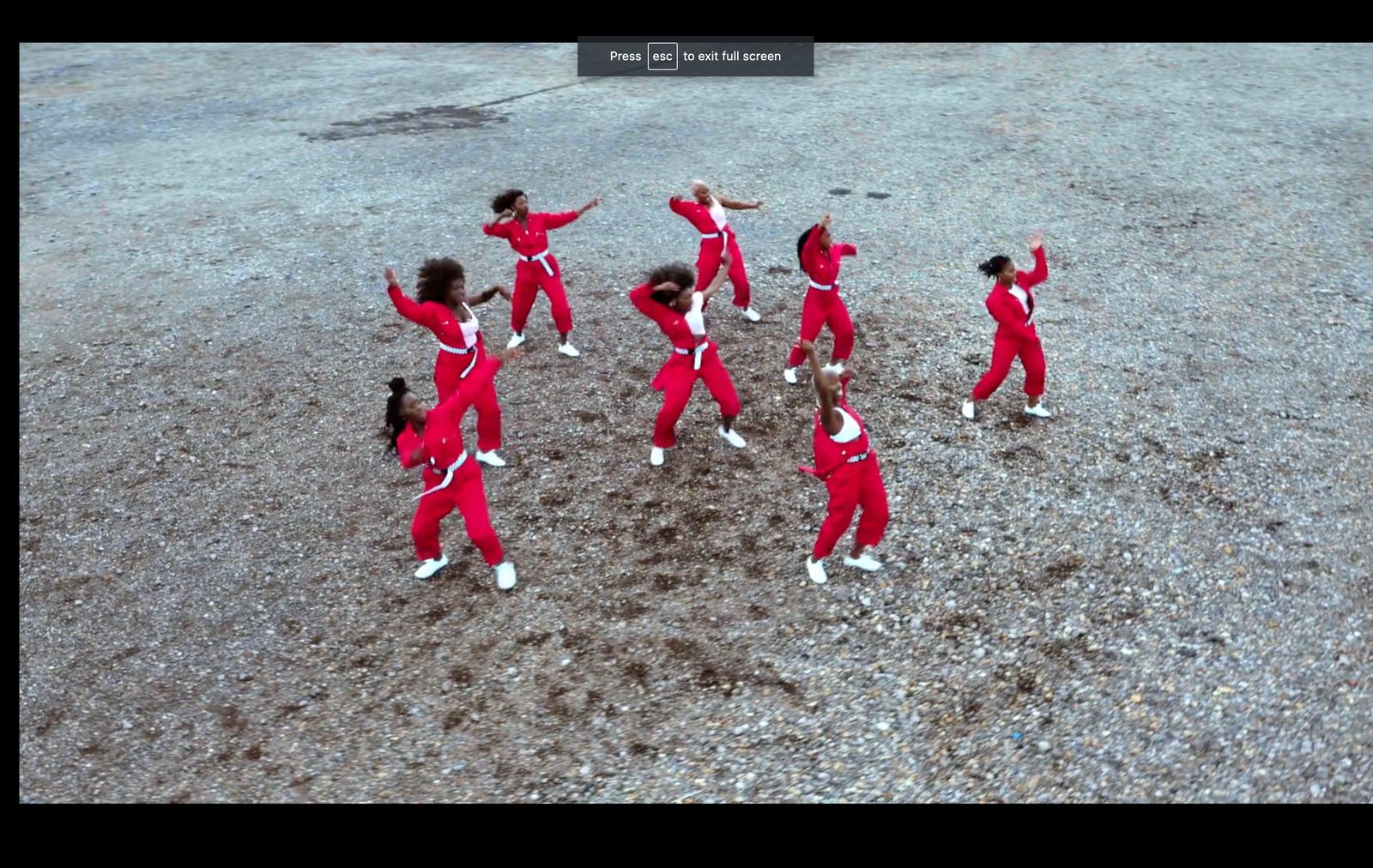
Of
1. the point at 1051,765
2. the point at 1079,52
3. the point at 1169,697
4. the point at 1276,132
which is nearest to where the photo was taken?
the point at 1051,765

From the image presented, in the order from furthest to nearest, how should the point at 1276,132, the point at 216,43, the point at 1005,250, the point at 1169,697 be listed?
the point at 216,43, the point at 1276,132, the point at 1005,250, the point at 1169,697

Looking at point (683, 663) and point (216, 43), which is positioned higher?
point (216, 43)

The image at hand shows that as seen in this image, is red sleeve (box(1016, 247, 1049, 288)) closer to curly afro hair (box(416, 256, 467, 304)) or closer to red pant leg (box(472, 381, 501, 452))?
red pant leg (box(472, 381, 501, 452))

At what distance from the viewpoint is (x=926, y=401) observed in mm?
9250

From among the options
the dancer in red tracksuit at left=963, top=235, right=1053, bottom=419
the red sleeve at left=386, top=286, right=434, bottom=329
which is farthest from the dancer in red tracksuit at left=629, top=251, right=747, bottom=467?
the dancer in red tracksuit at left=963, top=235, right=1053, bottom=419

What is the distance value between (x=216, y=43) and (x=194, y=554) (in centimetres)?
2053

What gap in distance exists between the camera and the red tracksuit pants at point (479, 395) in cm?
816

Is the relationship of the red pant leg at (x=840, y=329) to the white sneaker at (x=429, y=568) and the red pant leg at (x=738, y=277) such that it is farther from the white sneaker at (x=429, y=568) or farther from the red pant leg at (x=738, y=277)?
the white sneaker at (x=429, y=568)

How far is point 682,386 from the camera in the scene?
8.28 m

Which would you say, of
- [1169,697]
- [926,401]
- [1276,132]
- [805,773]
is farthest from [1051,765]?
[1276,132]

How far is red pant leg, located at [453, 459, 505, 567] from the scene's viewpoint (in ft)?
22.5

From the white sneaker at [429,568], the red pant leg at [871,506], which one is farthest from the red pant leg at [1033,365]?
the white sneaker at [429,568]

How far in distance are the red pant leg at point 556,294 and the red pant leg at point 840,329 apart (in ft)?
8.76

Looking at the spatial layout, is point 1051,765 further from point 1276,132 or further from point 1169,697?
point 1276,132
